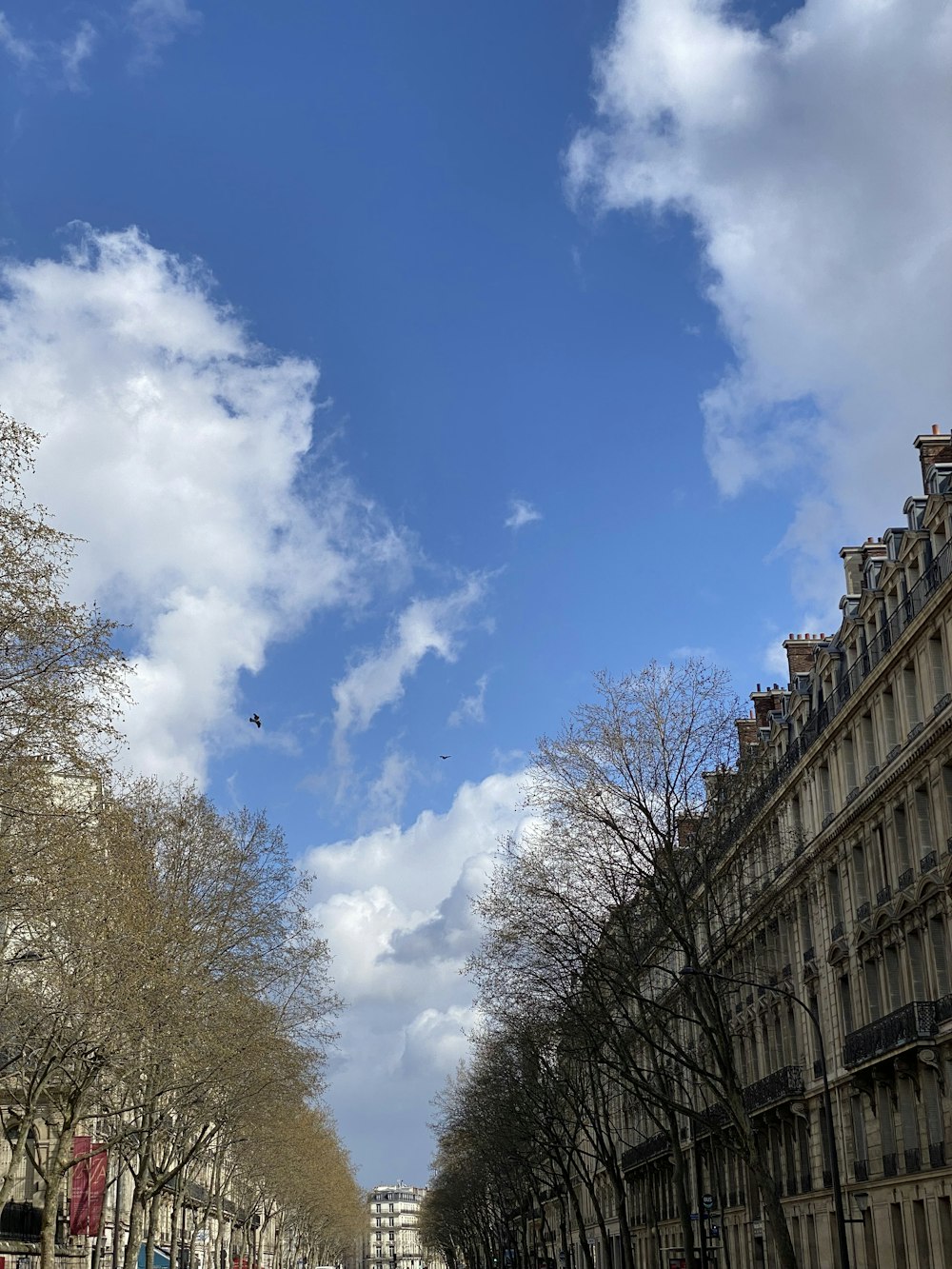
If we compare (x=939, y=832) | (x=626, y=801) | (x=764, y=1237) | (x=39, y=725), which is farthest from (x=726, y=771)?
(x=764, y=1237)

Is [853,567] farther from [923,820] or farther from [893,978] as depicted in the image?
[893,978]

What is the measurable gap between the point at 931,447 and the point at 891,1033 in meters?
16.6

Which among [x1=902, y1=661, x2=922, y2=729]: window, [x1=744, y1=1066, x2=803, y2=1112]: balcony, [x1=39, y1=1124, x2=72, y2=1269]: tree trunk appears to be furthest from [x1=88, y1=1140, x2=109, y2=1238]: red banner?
[x1=902, y1=661, x2=922, y2=729]: window

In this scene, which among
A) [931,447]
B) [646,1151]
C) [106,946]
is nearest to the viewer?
[106,946]

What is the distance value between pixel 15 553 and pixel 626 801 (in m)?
20.5

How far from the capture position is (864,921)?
4306cm

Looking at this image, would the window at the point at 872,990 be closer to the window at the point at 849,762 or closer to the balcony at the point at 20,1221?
the window at the point at 849,762

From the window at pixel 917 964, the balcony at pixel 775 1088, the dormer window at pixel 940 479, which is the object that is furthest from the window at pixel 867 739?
the balcony at pixel 775 1088

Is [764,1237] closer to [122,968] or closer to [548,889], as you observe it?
[548,889]

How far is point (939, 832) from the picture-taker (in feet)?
122

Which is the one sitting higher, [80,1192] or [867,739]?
[867,739]

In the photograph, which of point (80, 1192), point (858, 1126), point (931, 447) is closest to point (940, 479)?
point (931, 447)

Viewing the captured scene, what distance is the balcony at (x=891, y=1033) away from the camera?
37.1 metres

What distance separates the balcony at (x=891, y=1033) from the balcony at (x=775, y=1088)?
5271 mm
